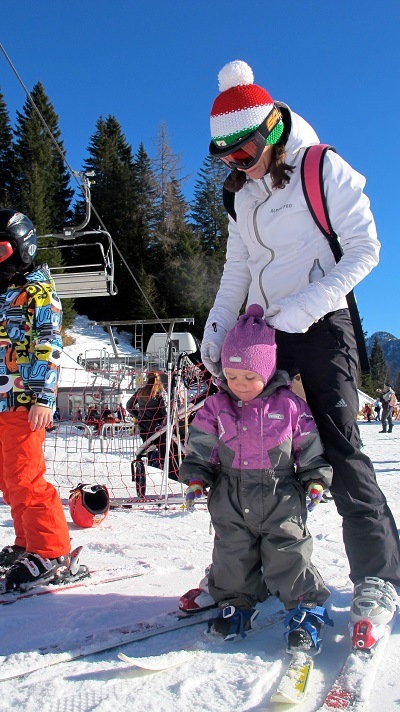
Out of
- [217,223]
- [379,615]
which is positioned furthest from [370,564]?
[217,223]

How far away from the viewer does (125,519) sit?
4.43 meters

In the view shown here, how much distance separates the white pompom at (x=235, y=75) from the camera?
211 cm

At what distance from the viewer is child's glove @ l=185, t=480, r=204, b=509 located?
200cm

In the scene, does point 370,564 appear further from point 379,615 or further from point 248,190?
point 248,190

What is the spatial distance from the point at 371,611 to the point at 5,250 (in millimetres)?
2203

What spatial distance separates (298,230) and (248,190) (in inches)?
11.9

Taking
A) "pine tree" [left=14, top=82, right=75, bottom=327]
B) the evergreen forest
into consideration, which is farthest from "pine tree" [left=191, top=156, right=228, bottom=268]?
"pine tree" [left=14, top=82, right=75, bottom=327]

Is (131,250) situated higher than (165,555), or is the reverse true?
(131,250)

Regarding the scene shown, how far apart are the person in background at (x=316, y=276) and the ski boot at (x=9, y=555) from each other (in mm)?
1409

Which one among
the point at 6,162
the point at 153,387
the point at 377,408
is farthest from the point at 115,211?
the point at 153,387

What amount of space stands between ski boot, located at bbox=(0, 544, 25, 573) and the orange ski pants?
117 mm

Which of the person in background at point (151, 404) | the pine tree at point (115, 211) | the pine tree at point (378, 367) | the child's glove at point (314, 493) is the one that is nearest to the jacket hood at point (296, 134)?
the child's glove at point (314, 493)

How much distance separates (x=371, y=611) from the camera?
179cm

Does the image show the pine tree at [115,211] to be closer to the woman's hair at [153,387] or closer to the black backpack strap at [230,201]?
the woman's hair at [153,387]
